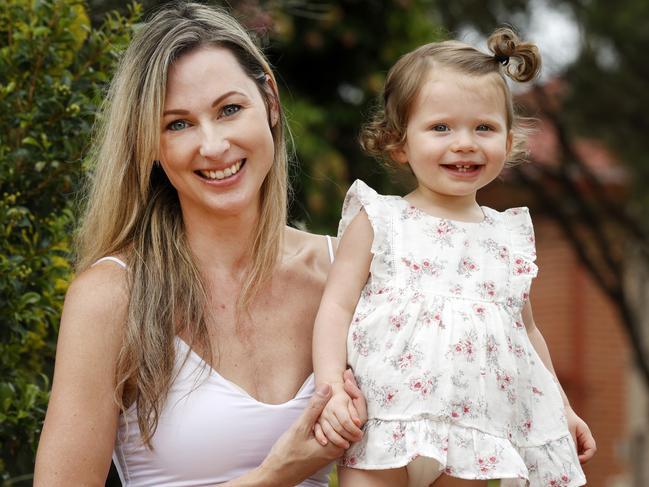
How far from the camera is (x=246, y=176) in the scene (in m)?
3.15

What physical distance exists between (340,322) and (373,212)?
0.31m

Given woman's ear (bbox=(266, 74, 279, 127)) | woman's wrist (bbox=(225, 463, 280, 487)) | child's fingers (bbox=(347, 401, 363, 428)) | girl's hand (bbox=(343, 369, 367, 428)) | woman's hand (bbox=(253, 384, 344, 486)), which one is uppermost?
woman's ear (bbox=(266, 74, 279, 127))

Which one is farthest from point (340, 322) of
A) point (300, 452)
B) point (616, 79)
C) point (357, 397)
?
point (616, 79)

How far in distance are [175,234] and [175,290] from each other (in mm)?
209

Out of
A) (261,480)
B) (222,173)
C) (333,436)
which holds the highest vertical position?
(222,173)

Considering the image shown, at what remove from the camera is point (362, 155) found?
870cm

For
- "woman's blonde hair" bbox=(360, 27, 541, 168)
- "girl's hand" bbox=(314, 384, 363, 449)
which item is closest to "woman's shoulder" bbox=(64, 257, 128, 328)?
"girl's hand" bbox=(314, 384, 363, 449)

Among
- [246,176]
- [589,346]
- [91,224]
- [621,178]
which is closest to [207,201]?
[246,176]

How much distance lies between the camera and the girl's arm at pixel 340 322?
2850 mm

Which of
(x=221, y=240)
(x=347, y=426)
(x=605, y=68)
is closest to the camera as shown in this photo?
(x=347, y=426)

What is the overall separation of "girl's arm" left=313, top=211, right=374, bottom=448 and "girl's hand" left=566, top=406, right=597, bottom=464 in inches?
27.0

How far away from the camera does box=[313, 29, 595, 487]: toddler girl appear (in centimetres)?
288

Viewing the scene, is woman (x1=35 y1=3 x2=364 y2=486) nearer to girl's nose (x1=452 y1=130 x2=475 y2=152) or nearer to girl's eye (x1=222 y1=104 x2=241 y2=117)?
girl's eye (x1=222 y1=104 x2=241 y2=117)

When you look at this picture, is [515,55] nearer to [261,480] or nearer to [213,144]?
[213,144]
